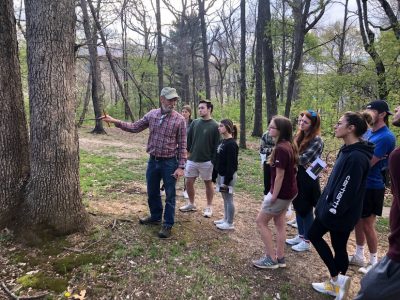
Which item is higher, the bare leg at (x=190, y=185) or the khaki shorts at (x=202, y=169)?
the khaki shorts at (x=202, y=169)

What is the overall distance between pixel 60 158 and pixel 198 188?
4.26 metres

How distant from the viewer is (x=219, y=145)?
5.16m

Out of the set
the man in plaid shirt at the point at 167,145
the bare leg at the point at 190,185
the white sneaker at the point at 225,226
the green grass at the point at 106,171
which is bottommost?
the white sneaker at the point at 225,226

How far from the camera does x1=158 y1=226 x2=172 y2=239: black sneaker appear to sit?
15.5 ft

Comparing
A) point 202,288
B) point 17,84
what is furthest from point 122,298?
point 17,84

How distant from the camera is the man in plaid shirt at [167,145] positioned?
473cm

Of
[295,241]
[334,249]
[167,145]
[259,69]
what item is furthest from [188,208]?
[259,69]

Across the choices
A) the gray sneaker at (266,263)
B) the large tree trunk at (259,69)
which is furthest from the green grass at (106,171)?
the large tree trunk at (259,69)

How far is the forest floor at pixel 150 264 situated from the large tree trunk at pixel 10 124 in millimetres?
461

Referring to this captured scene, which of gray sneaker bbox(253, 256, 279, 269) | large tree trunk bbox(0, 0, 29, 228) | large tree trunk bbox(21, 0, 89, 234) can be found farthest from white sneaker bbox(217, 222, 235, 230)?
large tree trunk bbox(0, 0, 29, 228)

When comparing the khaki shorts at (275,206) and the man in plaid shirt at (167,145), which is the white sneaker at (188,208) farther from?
the khaki shorts at (275,206)

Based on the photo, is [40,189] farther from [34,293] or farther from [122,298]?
[122,298]

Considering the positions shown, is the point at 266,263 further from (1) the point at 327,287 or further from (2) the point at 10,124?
(2) the point at 10,124

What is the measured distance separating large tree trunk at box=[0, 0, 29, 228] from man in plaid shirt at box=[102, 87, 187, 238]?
4.26 ft
